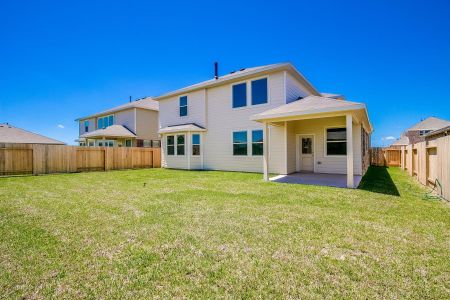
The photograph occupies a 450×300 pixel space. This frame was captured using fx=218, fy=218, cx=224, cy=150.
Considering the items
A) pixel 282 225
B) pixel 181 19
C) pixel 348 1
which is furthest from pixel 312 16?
pixel 282 225

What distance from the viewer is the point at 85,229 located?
4.00 m

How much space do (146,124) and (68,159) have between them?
981 centimetres

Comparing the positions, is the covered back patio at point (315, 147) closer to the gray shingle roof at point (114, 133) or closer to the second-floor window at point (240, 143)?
the second-floor window at point (240, 143)

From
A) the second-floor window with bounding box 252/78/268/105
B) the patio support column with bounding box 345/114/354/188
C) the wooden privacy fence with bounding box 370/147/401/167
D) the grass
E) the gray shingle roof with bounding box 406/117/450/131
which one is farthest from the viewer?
the gray shingle roof with bounding box 406/117/450/131

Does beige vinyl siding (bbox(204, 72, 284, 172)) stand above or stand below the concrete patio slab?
above

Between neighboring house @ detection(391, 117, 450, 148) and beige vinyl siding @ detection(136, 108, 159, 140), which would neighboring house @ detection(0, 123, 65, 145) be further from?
neighboring house @ detection(391, 117, 450, 148)

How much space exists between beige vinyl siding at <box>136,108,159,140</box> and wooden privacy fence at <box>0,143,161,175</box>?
546cm

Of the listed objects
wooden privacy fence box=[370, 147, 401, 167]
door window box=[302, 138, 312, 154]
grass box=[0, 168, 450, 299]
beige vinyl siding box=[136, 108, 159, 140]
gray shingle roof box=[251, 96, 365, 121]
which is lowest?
grass box=[0, 168, 450, 299]

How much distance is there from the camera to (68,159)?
47.8 feet

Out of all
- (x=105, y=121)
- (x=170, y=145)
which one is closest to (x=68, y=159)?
(x=170, y=145)

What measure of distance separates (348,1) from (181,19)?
9.11m

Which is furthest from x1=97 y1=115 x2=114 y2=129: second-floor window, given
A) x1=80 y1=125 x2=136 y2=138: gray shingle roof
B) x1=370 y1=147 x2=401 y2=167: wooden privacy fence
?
x1=370 y1=147 x2=401 y2=167: wooden privacy fence

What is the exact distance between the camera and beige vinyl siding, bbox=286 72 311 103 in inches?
480

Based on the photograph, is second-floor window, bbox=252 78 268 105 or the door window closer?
second-floor window, bbox=252 78 268 105
